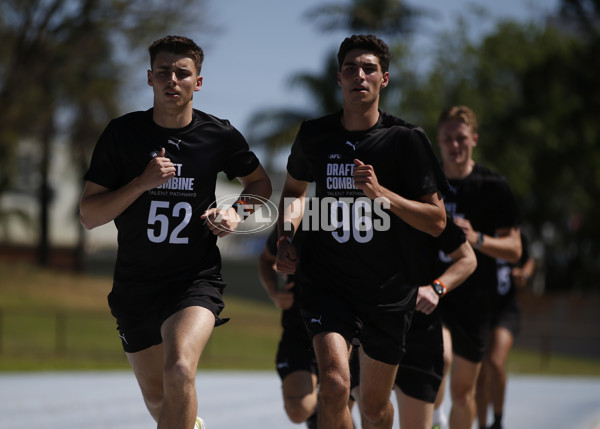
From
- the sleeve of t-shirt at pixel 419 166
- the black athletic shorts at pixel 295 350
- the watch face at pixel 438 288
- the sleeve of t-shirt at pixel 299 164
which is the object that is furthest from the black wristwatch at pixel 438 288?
the black athletic shorts at pixel 295 350

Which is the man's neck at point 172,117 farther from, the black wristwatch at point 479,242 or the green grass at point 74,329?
the green grass at point 74,329

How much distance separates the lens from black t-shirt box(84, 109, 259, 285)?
4.92 m

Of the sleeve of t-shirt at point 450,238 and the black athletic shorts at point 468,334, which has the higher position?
the sleeve of t-shirt at point 450,238

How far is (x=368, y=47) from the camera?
5.04 m

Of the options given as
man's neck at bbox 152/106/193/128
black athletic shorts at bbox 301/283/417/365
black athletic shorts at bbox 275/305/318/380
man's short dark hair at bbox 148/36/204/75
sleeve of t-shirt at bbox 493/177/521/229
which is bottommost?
black athletic shorts at bbox 275/305/318/380

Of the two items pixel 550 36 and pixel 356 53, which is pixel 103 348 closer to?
pixel 356 53

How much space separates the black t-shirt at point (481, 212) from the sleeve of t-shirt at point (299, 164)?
2.04 metres

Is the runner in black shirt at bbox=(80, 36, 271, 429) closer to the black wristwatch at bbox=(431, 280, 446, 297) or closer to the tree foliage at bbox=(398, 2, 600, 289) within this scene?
the black wristwatch at bbox=(431, 280, 446, 297)

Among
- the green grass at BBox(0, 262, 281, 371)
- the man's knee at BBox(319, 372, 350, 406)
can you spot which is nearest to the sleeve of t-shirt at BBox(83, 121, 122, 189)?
the man's knee at BBox(319, 372, 350, 406)

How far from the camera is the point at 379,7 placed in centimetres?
2869

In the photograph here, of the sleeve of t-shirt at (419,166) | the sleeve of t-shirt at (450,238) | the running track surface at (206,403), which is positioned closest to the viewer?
the sleeve of t-shirt at (419,166)

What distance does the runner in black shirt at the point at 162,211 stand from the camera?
15.9 ft

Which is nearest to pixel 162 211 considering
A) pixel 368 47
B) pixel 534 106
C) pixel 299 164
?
pixel 299 164

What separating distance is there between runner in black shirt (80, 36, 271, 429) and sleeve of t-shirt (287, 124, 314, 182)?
1.40 feet
